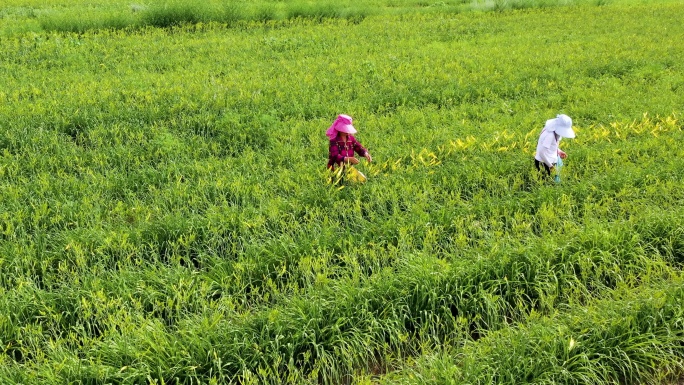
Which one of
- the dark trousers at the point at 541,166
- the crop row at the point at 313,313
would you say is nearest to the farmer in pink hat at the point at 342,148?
the crop row at the point at 313,313

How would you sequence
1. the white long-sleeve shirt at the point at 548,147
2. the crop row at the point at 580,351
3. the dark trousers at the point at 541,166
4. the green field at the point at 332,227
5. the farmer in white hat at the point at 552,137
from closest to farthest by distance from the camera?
the crop row at the point at 580,351 → the green field at the point at 332,227 → the farmer in white hat at the point at 552,137 → the white long-sleeve shirt at the point at 548,147 → the dark trousers at the point at 541,166

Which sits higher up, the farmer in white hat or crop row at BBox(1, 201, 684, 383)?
the farmer in white hat

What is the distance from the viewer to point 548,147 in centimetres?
555

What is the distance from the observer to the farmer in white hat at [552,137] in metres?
5.41

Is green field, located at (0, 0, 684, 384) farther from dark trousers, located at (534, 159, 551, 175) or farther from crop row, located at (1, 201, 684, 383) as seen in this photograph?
dark trousers, located at (534, 159, 551, 175)

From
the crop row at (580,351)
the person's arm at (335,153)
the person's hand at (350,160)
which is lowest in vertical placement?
the crop row at (580,351)

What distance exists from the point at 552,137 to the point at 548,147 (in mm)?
113

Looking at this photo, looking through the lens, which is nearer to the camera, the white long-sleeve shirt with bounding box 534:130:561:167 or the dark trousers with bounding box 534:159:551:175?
the white long-sleeve shirt with bounding box 534:130:561:167

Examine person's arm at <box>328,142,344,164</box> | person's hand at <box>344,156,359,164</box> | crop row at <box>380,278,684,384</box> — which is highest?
person's arm at <box>328,142,344,164</box>

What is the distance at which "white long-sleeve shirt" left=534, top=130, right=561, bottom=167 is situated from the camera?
552cm

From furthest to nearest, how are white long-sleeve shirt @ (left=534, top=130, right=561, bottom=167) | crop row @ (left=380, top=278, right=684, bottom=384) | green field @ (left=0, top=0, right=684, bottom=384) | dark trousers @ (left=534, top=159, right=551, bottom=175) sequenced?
dark trousers @ (left=534, top=159, right=551, bottom=175) < white long-sleeve shirt @ (left=534, top=130, right=561, bottom=167) < green field @ (left=0, top=0, right=684, bottom=384) < crop row @ (left=380, top=278, right=684, bottom=384)

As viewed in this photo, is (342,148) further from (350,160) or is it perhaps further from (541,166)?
(541,166)

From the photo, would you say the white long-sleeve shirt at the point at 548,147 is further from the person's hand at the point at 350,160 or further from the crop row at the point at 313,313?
the person's hand at the point at 350,160

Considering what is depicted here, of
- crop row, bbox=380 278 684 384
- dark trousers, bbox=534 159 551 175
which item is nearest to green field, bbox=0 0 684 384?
crop row, bbox=380 278 684 384
